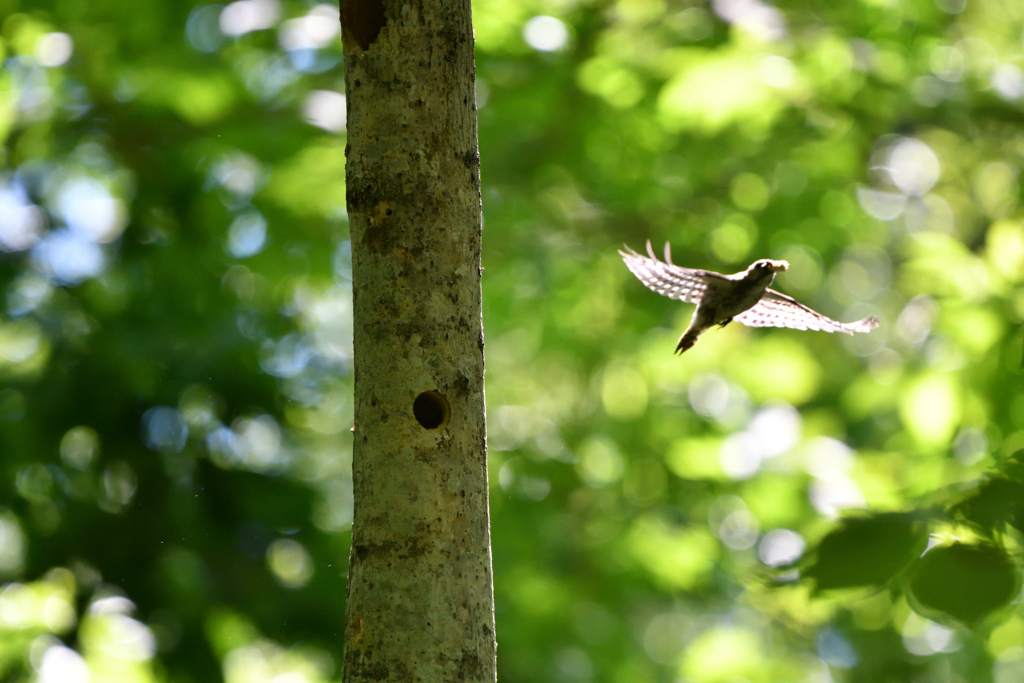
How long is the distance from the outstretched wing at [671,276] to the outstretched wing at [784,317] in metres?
0.13

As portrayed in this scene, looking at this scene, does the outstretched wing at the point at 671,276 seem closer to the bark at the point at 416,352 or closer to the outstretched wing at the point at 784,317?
the outstretched wing at the point at 784,317

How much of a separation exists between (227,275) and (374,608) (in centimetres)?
447

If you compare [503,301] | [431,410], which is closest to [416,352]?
[431,410]

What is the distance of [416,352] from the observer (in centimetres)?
156

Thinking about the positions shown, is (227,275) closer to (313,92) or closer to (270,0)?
(313,92)

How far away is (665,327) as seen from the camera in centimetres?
616

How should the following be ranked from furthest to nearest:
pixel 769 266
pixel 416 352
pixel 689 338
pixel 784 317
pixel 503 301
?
1. pixel 503 301
2. pixel 784 317
3. pixel 689 338
4. pixel 769 266
5. pixel 416 352

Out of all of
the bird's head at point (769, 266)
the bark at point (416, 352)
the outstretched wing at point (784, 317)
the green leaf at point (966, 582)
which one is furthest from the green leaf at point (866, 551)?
the outstretched wing at point (784, 317)

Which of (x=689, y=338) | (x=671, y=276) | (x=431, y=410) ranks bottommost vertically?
(x=431, y=410)

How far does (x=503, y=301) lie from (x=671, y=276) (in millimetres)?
4016

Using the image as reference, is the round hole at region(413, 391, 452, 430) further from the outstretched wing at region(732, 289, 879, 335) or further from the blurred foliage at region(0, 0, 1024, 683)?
the blurred foliage at region(0, 0, 1024, 683)

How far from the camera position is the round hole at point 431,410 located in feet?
5.16

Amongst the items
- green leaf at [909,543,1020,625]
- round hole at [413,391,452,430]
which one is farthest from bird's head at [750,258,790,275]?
green leaf at [909,543,1020,625]

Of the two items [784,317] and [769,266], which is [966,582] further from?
[784,317]
